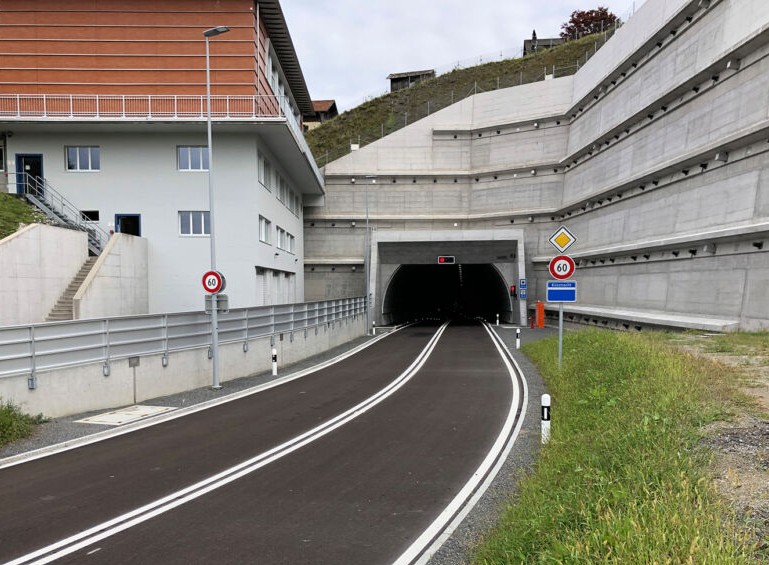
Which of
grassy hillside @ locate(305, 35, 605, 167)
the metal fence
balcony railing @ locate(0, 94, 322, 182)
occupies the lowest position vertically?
the metal fence

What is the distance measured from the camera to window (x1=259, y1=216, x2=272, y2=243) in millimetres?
29133

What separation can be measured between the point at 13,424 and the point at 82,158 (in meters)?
23.5

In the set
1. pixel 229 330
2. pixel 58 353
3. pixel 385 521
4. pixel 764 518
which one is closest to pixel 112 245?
pixel 229 330

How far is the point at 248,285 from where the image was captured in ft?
89.7

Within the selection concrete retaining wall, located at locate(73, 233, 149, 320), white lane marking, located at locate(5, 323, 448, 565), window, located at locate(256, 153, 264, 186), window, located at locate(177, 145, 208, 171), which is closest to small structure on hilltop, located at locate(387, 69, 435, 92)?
window, located at locate(256, 153, 264, 186)

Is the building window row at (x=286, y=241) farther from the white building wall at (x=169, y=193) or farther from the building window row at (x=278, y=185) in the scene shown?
the white building wall at (x=169, y=193)

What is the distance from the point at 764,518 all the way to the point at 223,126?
87.8 ft

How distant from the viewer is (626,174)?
102 ft

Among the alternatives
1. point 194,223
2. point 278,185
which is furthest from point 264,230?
point 278,185

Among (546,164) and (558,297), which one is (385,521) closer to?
(558,297)

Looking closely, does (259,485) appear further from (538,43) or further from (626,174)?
(538,43)

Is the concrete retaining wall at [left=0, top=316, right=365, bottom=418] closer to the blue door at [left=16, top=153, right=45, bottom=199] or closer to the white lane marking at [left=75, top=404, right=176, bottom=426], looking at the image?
the white lane marking at [left=75, top=404, right=176, bottom=426]

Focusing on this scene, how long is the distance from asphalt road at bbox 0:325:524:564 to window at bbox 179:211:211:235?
17671mm

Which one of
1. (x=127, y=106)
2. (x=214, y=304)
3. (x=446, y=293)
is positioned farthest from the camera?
(x=446, y=293)
